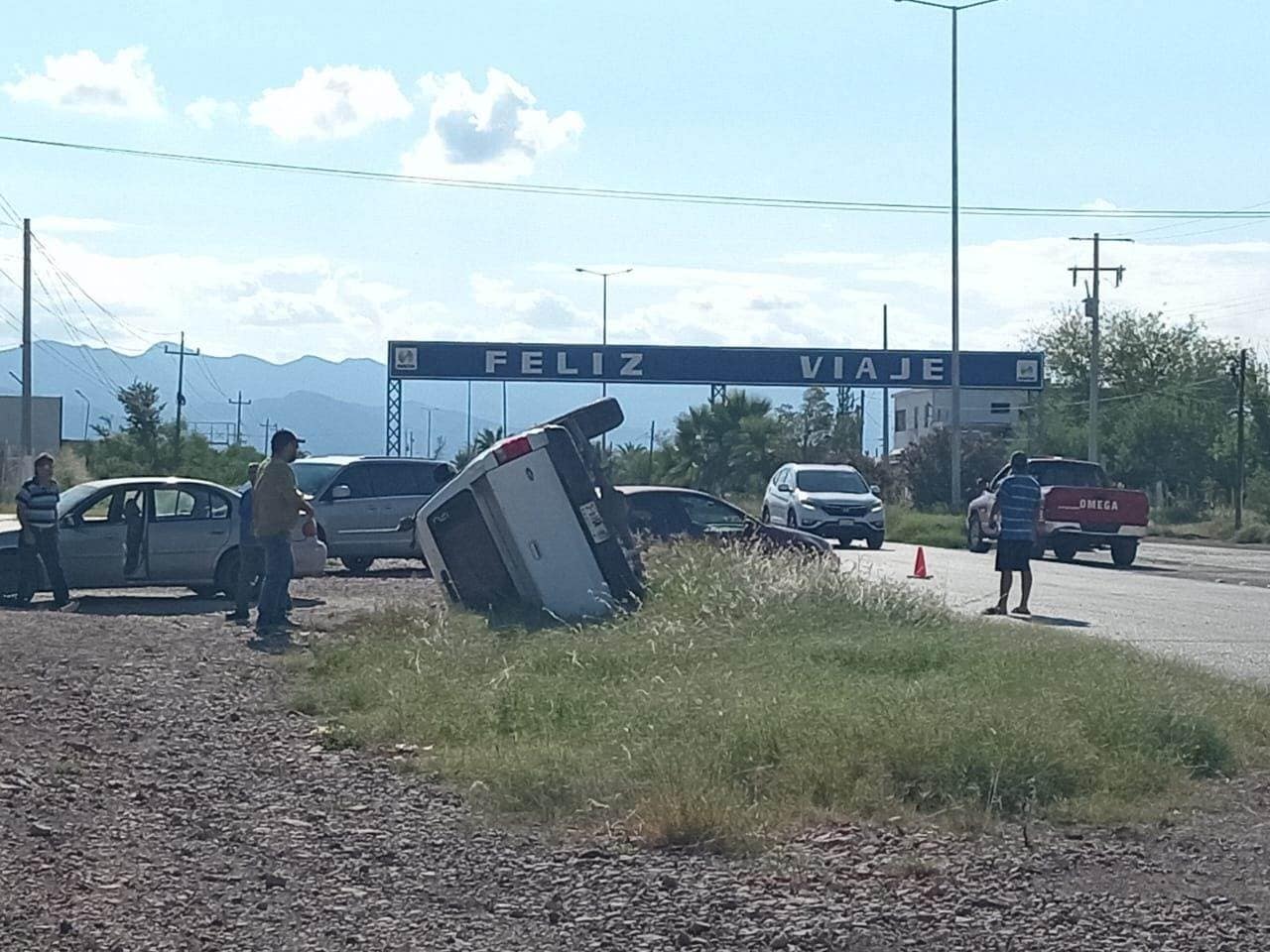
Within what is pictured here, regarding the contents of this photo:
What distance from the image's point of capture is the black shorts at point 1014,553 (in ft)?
62.8

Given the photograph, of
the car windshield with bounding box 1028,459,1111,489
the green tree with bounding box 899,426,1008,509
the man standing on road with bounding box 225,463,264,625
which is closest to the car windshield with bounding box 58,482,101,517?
the man standing on road with bounding box 225,463,264,625

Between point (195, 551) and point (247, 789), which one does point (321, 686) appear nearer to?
point (247, 789)

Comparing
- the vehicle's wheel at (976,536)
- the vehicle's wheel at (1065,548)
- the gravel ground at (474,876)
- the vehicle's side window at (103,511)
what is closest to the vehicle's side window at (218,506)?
the vehicle's side window at (103,511)

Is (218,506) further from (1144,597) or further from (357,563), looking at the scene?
(1144,597)

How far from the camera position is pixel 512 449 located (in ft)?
52.8

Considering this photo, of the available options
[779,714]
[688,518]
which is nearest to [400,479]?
[688,518]

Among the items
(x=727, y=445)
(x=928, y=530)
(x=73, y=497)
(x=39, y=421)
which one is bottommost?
(x=928, y=530)

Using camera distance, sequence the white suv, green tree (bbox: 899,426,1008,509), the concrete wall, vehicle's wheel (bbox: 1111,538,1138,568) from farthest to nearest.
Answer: the concrete wall, green tree (bbox: 899,426,1008,509), the white suv, vehicle's wheel (bbox: 1111,538,1138,568)

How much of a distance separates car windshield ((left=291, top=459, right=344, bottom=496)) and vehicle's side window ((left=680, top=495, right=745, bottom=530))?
568cm

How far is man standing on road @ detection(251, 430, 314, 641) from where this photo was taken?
52.1ft

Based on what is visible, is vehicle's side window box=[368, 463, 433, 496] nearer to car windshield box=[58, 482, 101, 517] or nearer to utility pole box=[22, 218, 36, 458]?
car windshield box=[58, 482, 101, 517]

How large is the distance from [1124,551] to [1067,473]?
110 inches

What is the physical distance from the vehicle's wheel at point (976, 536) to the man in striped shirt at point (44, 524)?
20.5 meters

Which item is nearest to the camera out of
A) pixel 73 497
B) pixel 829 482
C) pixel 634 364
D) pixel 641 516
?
pixel 73 497
